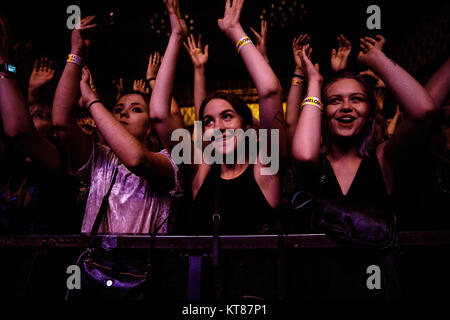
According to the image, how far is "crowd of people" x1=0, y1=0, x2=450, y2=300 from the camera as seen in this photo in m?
1.40

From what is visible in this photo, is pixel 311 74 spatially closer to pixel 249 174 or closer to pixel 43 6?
pixel 249 174

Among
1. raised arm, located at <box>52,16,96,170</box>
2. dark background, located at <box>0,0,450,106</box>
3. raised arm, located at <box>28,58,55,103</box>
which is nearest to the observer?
raised arm, located at <box>52,16,96,170</box>

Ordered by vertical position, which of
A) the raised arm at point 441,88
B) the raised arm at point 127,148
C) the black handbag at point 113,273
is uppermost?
the raised arm at point 441,88

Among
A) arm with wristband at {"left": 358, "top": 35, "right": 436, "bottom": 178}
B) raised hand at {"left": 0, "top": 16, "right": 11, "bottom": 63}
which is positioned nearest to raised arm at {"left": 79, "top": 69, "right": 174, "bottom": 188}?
raised hand at {"left": 0, "top": 16, "right": 11, "bottom": 63}

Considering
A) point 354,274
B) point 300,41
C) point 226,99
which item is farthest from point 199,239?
point 300,41

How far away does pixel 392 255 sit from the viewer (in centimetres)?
104

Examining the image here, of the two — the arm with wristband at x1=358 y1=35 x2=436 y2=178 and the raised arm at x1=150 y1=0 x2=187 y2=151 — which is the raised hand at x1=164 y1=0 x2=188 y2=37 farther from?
the arm with wristband at x1=358 y1=35 x2=436 y2=178

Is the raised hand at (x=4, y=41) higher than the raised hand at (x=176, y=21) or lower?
lower

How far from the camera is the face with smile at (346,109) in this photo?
1600 millimetres

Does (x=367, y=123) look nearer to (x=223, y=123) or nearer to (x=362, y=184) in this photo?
(x=362, y=184)

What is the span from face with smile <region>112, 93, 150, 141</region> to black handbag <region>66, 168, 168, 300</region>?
104cm

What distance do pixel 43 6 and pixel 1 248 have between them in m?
3.27

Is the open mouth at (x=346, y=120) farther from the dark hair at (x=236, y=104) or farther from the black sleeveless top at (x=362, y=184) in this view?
the dark hair at (x=236, y=104)

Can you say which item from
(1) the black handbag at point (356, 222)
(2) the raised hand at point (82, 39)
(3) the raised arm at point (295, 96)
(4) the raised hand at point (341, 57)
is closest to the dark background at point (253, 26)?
(2) the raised hand at point (82, 39)
